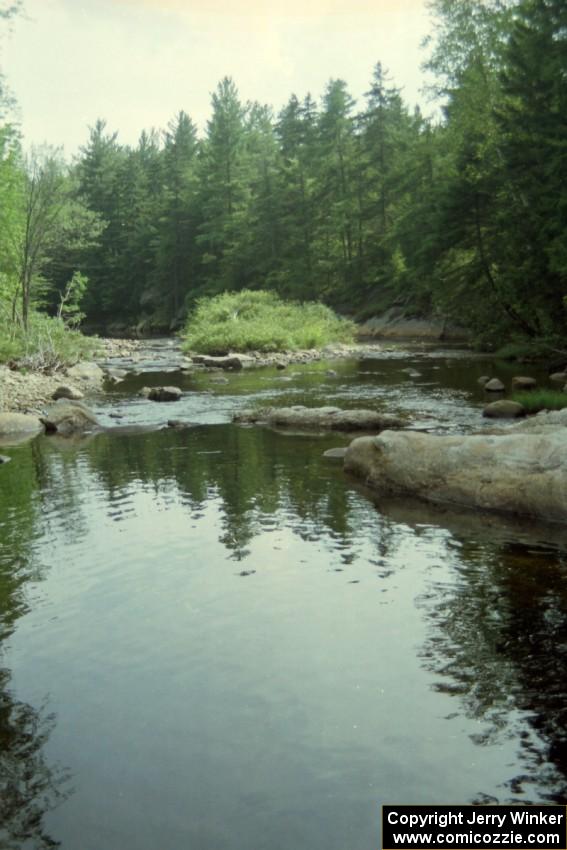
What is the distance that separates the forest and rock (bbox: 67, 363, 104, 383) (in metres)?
1.94

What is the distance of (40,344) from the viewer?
26.7 meters

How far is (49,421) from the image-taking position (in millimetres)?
16828

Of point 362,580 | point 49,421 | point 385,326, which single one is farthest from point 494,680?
point 385,326

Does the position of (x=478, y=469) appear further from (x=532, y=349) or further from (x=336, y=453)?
(x=532, y=349)

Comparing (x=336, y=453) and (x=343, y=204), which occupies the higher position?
(x=343, y=204)

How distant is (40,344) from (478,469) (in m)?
20.3

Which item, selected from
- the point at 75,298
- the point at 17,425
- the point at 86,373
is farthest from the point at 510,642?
the point at 75,298

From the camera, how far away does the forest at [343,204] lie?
80.5ft

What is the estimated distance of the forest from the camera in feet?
80.5

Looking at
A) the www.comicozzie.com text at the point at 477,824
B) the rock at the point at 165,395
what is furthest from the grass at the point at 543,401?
the www.comicozzie.com text at the point at 477,824

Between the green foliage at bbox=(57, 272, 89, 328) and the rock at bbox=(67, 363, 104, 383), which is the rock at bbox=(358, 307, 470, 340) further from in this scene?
the rock at bbox=(67, 363, 104, 383)

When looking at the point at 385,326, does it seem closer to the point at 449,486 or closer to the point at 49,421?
the point at 49,421

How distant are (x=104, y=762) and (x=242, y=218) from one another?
208ft

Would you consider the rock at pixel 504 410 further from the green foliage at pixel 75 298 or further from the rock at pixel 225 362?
the rock at pixel 225 362
